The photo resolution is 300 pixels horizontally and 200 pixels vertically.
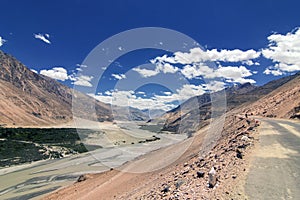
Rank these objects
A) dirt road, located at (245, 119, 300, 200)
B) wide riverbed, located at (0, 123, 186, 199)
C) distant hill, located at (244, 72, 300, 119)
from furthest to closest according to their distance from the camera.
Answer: distant hill, located at (244, 72, 300, 119) → wide riverbed, located at (0, 123, 186, 199) → dirt road, located at (245, 119, 300, 200)

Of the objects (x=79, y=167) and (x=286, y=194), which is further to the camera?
(x=79, y=167)

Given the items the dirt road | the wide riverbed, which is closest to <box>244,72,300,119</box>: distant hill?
the dirt road

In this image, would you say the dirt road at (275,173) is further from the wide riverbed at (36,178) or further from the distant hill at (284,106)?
the distant hill at (284,106)

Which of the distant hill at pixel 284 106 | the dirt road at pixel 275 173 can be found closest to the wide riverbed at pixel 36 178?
the dirt road at pixel 275 173

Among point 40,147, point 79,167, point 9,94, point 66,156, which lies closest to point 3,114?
point 9,94

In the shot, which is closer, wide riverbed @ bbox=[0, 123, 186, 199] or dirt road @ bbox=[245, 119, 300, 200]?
dirt road @ bbox=[245, 119, 300, 200]

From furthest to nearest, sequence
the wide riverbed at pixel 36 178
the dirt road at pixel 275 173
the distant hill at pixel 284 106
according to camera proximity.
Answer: the distant hill at pixel 284 106
the wide riverbed at pixel 36 178
the dirt road at pixel 275 173

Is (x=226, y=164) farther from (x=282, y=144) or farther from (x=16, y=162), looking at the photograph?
(x=16, y=162)

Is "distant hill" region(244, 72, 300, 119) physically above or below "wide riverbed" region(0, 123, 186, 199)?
above

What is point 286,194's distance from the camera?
8242mm

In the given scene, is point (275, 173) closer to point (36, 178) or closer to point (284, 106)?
point (36, 178)

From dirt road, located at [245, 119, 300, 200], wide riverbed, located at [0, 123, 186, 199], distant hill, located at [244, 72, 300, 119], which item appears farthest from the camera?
distant hill, located at [244, 72, 300, 119]

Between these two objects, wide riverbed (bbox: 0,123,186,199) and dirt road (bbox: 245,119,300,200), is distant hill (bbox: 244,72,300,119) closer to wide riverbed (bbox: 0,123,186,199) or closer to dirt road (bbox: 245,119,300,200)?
dirt road (bbox: 245,119,300,200)

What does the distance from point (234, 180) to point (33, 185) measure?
30467mm
